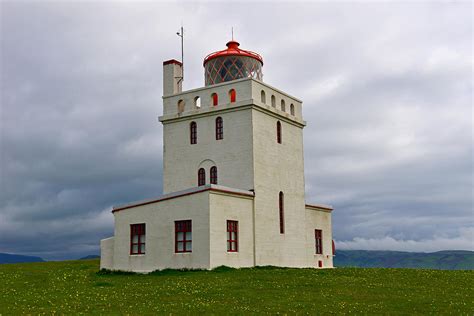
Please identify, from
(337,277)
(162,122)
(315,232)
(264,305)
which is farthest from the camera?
(315,232)

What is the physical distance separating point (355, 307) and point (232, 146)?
19482mm

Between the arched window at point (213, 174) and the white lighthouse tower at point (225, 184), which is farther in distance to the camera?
the arched window at point (213, 174)

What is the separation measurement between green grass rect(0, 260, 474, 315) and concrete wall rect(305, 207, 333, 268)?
10.7m

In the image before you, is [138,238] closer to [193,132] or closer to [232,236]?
[232,236]

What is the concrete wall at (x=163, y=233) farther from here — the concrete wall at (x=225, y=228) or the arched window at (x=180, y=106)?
the arched window at (x=180, y=106)

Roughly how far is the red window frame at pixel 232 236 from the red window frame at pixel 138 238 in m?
5.55

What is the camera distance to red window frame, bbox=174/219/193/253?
35.6 meters

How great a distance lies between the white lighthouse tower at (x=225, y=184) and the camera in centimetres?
3569

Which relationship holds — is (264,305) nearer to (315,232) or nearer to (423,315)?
(423,315)

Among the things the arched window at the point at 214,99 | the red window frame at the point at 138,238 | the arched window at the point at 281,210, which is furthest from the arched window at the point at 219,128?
the red window frame at the point at 138,238

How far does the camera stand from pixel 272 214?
39.6 m

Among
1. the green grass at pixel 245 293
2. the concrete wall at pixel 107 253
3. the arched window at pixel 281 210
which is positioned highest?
the arched window at pixel 281 210

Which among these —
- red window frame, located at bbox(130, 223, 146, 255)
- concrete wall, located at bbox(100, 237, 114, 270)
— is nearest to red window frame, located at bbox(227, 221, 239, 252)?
red window frame, located at bbox(130, 223, 146, 255)

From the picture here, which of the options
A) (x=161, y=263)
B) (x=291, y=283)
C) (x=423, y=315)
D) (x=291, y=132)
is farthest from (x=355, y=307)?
(x=291, y=132)
